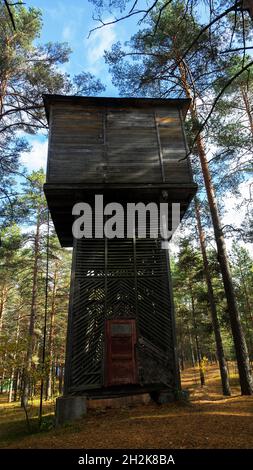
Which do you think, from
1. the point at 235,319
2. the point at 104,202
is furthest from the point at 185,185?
the point at 235,319

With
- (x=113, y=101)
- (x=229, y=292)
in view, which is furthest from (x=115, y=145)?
(x=229, y=292)

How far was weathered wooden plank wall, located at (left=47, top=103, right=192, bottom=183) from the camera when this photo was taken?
1060cm

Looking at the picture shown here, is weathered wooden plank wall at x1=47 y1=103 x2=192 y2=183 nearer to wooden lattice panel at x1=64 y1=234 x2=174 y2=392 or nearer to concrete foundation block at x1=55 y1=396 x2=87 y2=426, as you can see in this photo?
wooden lattice panel at x1=64 y1=234 x2=174 y2=392

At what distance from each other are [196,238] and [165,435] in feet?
50.1

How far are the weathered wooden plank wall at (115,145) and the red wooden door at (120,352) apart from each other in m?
4.67

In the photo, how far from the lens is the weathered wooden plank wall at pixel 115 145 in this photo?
10.6 m

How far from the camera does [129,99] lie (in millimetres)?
11789

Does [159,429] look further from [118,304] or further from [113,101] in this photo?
[113,101]

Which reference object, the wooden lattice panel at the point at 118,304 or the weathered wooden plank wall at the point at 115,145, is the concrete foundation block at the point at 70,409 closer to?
the wooden lattice panel at the point at 118,304

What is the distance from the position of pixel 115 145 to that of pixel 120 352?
22.7 ft

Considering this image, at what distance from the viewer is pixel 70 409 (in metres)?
8.20

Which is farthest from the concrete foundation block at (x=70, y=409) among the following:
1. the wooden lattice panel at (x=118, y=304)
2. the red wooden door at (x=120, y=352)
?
the red wooden door at (x=120, y=352)

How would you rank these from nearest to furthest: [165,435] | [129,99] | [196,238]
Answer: [165,435], [129,99], [196,238]

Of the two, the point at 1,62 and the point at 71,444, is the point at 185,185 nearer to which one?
the point at 71,444
